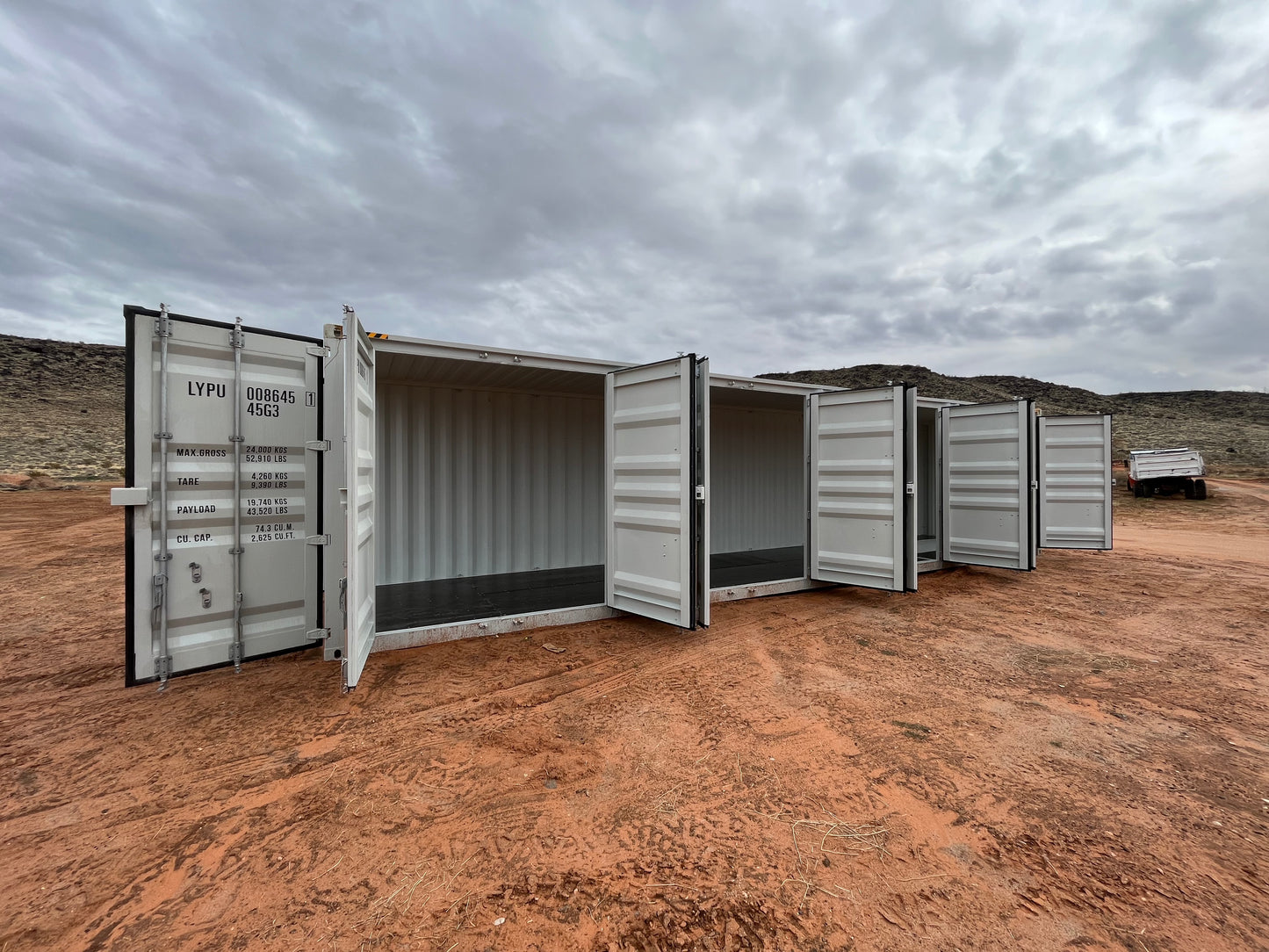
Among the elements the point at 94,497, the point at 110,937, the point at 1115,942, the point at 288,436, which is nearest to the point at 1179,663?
the point at 1115,942

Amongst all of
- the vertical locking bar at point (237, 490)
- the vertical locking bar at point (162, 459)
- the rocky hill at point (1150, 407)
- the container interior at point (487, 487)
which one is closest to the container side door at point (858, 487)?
the container interior at point (487, 487)

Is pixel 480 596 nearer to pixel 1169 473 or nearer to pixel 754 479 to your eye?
pixel 754 479

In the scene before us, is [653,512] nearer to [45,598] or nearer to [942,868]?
[942,868]

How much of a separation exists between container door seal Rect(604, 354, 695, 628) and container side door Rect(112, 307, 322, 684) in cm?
270

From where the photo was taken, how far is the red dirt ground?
211cm

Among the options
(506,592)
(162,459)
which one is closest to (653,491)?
(506,592)

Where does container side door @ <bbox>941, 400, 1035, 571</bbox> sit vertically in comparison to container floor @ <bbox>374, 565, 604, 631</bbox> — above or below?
above

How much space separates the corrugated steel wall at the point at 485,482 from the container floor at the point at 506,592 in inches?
11.7

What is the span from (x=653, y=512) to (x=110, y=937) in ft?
13.7

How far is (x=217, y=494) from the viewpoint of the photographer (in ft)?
12.8

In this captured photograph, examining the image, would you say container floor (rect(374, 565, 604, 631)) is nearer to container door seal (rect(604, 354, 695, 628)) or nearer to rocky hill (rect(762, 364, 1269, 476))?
container door seal (rect(604, 354, 695, 628))

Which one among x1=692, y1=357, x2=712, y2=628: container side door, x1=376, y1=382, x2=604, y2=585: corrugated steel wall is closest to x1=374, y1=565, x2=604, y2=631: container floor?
x1=376, y1=382, x2=604, y2=585: corrugated steel wall

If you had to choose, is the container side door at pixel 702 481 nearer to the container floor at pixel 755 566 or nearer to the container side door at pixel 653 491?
the container side door at pixel 653 491

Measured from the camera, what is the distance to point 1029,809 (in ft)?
9.16
